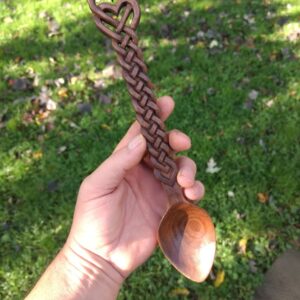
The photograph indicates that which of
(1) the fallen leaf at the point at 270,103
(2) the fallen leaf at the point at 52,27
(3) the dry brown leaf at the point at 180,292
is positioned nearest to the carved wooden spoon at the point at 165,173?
(3) the dry brown leaf at the point at 180,292

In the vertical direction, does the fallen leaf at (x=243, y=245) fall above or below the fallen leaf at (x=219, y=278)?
above

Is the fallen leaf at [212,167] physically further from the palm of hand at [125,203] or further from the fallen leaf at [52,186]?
the fallen leaf at [52,186]

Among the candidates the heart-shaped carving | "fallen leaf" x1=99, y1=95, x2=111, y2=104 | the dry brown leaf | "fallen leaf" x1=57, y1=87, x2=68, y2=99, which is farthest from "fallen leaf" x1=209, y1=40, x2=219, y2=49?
the heart-shaped carving

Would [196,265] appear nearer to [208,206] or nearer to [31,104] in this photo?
[208,206]

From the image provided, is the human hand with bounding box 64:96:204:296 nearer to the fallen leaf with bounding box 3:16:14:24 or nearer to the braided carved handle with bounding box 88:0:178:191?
the braided carved handle with bounding box 88:0:178:191

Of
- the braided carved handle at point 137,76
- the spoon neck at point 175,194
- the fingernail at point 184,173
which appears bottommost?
the spoon neck at point 175,194

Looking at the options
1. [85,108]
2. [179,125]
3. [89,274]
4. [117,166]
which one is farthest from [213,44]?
[89,274]

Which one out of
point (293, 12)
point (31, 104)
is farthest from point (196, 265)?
point (293, 12)

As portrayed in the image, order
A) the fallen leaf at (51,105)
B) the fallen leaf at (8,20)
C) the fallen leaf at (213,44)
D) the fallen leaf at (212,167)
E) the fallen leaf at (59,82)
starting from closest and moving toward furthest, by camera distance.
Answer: the fallen leaf at (212,167)
the fallen leaf at (51,105)
the fallen leaf at (59,82)
the fallen leaf at (213,44)
the fallen leaf at (8,20)

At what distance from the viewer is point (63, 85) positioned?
4488mm

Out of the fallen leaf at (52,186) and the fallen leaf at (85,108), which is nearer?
the fallen leaf at (52,186)

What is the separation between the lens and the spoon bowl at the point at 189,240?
2180 millimetres

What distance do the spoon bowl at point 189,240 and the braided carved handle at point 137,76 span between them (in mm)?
226

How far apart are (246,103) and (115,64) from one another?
1537 mm
